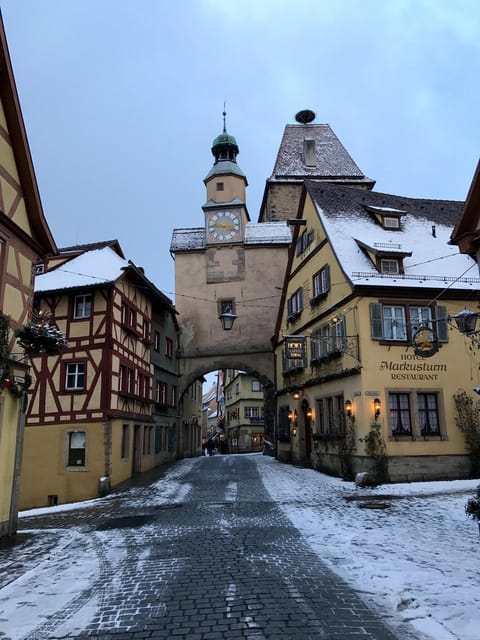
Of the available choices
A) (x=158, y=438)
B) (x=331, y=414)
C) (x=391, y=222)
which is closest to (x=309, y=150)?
(x=391, y=222)

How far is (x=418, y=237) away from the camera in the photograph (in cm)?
2147

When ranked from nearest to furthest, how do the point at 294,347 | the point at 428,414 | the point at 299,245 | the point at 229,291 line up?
the point at 428,414
the point at 294,347
the point at 299,245
the point at 229,291

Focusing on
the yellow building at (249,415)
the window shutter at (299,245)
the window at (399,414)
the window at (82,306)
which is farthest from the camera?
the yellow building at (249,415)

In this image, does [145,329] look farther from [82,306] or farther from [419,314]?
[419,314]

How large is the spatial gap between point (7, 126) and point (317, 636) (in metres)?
11.4

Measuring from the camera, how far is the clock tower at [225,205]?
34844 mm

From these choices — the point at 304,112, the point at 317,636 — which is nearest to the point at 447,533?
the point at 317,636

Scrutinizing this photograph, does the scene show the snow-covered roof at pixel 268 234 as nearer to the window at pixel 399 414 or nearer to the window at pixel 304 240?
the window at pixel 304 240

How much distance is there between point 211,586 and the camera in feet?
22.5

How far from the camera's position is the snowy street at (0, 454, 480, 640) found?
18.4 feet

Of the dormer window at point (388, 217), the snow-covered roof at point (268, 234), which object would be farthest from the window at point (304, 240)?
the snow-covered roof at point (268, 234)

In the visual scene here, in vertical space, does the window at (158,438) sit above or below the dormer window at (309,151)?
below

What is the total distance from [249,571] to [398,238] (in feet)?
54.0

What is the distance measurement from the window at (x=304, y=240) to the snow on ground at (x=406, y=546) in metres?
11.5
